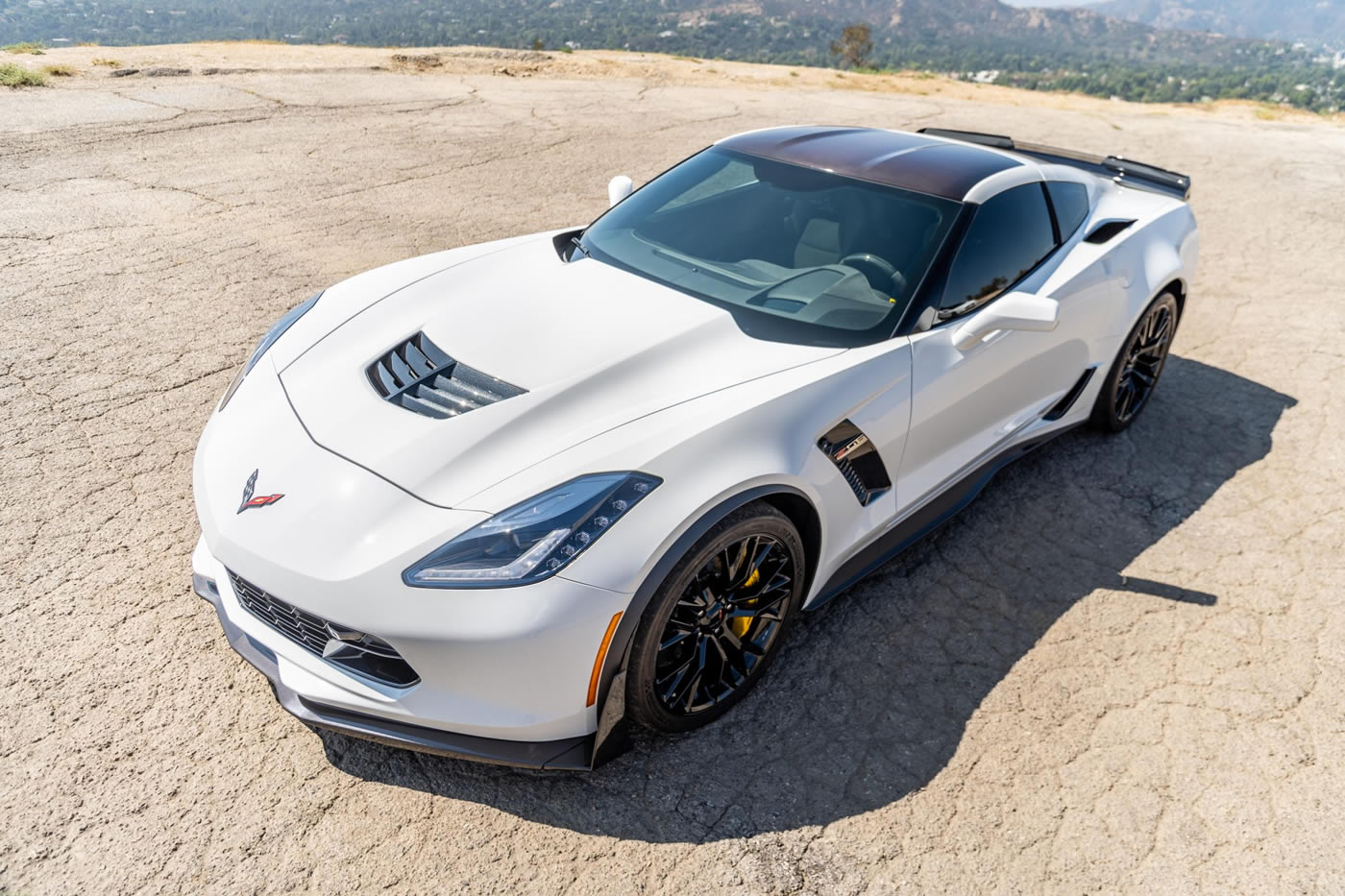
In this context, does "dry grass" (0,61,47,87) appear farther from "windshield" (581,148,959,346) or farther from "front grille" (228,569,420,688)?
"front grille" (228,569,420,688)

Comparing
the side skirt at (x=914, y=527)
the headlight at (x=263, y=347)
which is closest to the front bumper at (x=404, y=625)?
the headlight at (x=263, y=347)

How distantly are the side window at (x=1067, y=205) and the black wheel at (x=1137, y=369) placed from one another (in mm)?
633

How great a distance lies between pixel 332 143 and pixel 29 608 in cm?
688

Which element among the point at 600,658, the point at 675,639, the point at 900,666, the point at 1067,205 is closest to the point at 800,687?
the point at 900,666

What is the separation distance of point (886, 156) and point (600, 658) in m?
2.44

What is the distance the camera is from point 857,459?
2.78 m

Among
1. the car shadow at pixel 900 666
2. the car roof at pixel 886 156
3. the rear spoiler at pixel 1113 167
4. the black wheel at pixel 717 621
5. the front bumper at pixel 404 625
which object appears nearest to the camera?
the front bumper at pixel 404 625

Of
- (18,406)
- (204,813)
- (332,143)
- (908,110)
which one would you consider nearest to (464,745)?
(204,813)

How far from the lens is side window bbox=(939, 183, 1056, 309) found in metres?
3.20

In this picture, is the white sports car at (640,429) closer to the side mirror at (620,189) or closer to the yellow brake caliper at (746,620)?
the yellow brake caliper at (746,620)

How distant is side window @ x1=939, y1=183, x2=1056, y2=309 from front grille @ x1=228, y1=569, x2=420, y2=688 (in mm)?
2183

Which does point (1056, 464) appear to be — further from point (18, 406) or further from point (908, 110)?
point (908, 110)

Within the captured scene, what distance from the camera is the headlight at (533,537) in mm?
2125

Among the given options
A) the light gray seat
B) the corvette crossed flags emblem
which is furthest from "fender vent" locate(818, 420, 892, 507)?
the corvette crossed flags emblem
